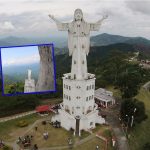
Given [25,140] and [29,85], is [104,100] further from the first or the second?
[25,140]

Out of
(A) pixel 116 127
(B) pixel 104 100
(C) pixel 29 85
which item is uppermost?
(C) pixel 29 85

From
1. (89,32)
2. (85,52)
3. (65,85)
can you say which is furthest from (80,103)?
(89,32)

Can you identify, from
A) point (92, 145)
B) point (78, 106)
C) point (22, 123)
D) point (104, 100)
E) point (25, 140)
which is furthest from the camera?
point (104, 100)

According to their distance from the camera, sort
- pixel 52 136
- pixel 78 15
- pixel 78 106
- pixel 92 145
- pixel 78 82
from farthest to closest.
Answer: pixel 78 106
pixel 78 82
pixel 52 136
pixel 78 15
pixel 92 145

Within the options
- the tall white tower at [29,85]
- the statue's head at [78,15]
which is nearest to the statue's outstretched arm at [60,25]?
the statue's head at [78,15]

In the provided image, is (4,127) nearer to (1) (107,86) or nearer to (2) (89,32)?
(2) (89,32)

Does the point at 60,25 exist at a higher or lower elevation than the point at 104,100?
higher

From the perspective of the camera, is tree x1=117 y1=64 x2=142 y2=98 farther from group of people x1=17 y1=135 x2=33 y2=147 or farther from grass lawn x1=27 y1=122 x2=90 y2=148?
group of people x1=17 y1=135 x2=33 y2=147

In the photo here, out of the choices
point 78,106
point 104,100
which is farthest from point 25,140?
point 104,100

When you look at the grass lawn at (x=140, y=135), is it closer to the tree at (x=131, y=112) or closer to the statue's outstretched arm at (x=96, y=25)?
the tree at (x=131, y=112)
